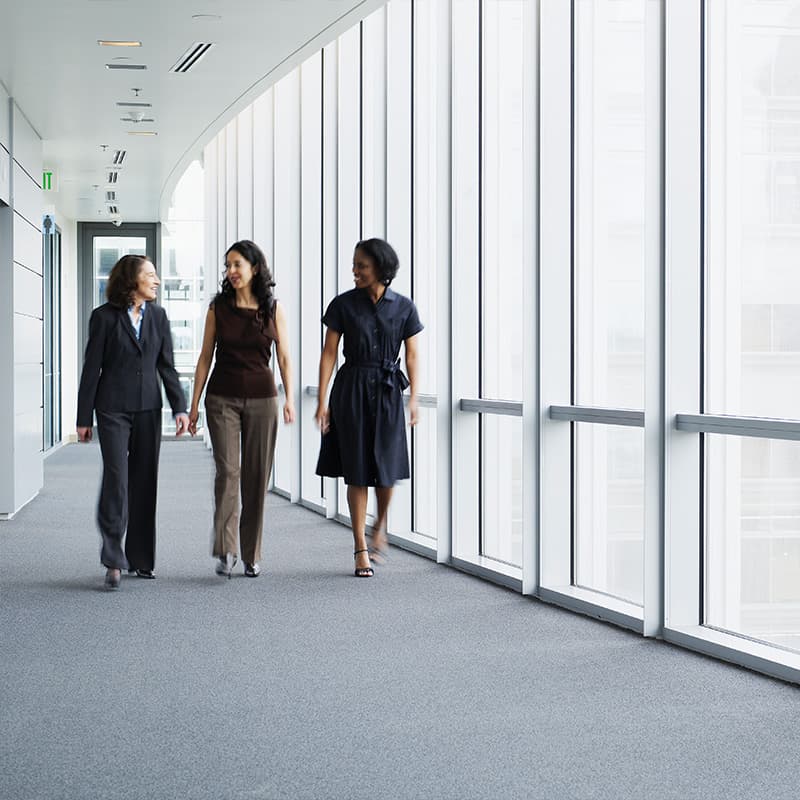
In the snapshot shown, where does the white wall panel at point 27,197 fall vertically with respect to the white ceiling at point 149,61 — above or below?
below

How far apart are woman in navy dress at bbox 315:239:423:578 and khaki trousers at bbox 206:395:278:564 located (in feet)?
1.17

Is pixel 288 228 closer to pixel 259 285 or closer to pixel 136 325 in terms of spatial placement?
pixel 259 285

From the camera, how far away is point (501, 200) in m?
7.47

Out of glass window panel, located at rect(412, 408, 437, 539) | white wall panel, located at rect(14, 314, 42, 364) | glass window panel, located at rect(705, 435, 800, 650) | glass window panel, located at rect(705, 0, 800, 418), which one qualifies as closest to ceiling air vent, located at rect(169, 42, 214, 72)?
white wall panel, located at rect(14, 314, 42, 364)

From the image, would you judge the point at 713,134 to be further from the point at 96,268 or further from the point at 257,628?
the point at 96,268

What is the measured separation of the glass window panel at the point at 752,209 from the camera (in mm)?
5262

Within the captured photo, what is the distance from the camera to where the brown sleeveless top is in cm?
661

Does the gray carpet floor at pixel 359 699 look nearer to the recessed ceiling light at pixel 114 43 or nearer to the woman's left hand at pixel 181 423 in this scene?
the woman's left hand at pixel 181 423

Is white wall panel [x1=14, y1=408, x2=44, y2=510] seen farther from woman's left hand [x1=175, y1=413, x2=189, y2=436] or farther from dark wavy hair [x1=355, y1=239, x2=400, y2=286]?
dark wavy hair [x1=355, y1=239, x2=400, y2=286]

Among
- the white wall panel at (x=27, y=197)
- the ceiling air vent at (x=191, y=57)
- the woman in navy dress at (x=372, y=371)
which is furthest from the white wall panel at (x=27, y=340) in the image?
the woman in navy dress at (x=372, y=371)

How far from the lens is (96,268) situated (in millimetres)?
20562

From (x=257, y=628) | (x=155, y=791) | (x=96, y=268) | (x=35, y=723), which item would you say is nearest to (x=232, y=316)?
(x=257, y=628)

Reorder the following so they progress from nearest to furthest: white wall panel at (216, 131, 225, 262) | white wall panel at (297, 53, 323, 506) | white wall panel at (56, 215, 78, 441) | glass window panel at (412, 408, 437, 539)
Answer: glass window panel at (412, 408, 437, 539) < white wall panel at (297, 53, 323, 506) < white wall panel at (216, 131, 225, 262) < white wall panel at (56, 215, 78, 441)

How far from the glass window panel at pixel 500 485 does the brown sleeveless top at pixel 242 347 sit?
1.39 m
